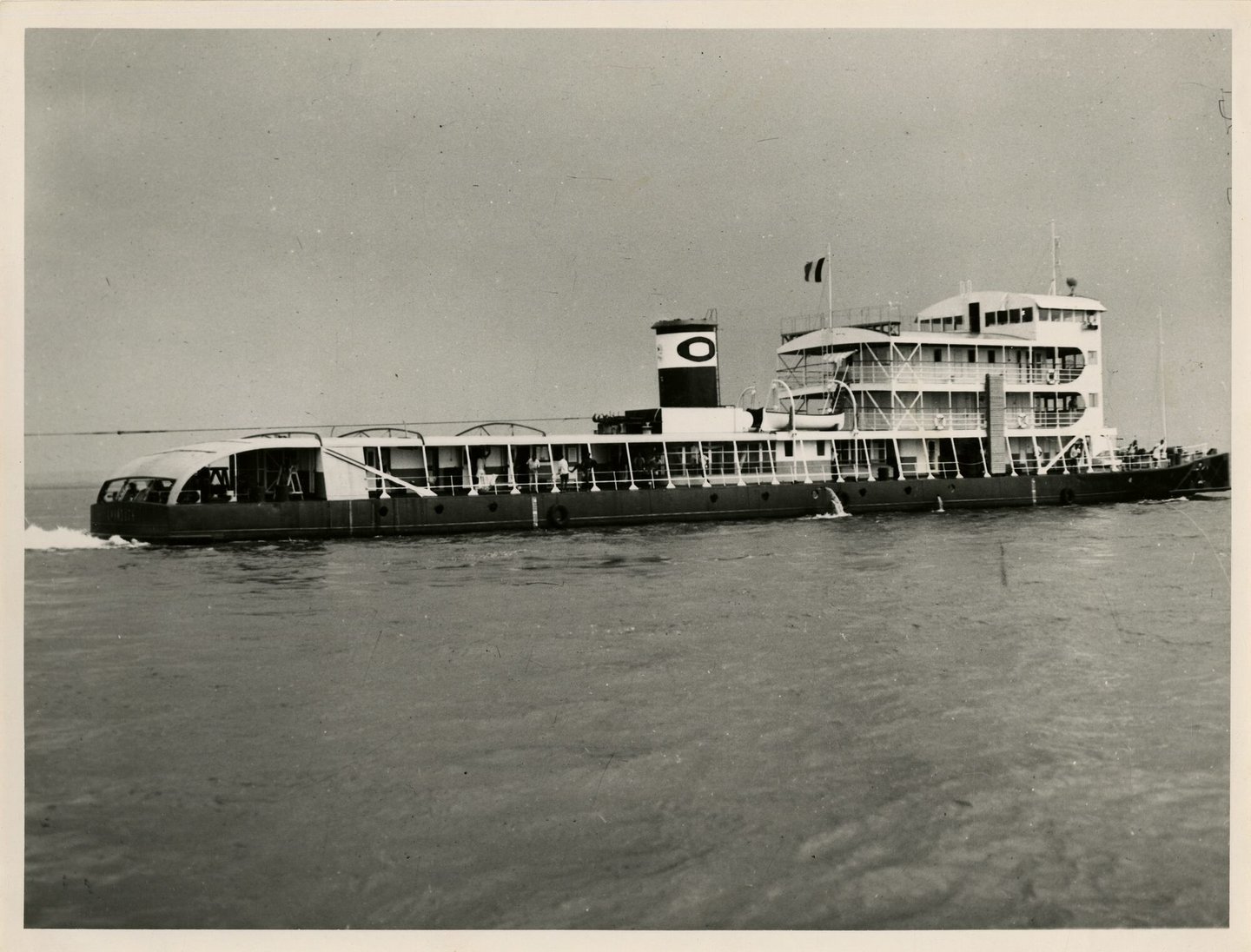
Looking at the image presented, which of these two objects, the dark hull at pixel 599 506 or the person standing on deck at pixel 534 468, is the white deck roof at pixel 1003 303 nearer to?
the dark hull at pixel 599 506

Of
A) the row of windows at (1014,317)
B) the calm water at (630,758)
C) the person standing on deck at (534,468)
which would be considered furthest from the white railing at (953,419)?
the calm water at (630,758)

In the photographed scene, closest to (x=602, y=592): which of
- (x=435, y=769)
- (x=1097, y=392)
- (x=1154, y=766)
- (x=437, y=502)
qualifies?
(x=435, y=769)

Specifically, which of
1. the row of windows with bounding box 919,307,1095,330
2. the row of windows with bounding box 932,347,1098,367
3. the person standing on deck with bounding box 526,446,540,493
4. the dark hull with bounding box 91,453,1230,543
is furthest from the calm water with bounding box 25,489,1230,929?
the row of windows with bounding box 919,307,1095,330

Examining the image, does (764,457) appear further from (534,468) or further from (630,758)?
(630,758)

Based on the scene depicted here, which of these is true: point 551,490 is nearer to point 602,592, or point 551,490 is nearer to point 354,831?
point 602,592

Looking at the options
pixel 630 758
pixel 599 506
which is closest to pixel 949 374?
pixel 599 506

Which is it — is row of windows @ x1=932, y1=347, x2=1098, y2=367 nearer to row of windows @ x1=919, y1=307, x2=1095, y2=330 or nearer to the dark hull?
row of windows @ x1=919, y1=307, x2=1095, y2=330
